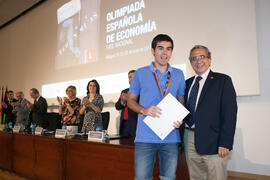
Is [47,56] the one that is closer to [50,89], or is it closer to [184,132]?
[50,89]

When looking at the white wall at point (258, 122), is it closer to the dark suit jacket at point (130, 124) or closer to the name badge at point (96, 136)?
the dark suit jacket at point (130, 124)

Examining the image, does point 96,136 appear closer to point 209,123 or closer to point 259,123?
point 209,123

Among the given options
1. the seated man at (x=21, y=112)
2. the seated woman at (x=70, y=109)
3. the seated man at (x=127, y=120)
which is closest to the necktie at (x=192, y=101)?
the seated man at (x=127, y=120)

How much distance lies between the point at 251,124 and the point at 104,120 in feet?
6.61

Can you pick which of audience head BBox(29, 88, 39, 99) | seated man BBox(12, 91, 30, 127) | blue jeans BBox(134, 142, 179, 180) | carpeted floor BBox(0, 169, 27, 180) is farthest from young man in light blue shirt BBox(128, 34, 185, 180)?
seated man BBox(12, 91, 30, 127)

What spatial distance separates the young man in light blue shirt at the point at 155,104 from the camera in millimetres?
1224

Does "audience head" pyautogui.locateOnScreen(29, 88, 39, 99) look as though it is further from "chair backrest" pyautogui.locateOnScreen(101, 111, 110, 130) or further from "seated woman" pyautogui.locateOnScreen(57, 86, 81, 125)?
"chair backrest" pyautogui.locateOnScreen(101, 111, 110, 130)

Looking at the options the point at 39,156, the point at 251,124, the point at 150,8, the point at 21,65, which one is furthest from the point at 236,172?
the point at 21,65

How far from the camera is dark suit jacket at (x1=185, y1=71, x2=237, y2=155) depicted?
1.31 metres

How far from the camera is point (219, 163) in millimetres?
1307

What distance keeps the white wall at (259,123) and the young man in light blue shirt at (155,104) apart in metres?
1.88

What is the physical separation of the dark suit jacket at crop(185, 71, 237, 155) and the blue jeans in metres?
0.22

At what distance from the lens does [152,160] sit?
1.24 meters

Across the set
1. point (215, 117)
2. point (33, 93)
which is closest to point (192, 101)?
point (215, 117)
